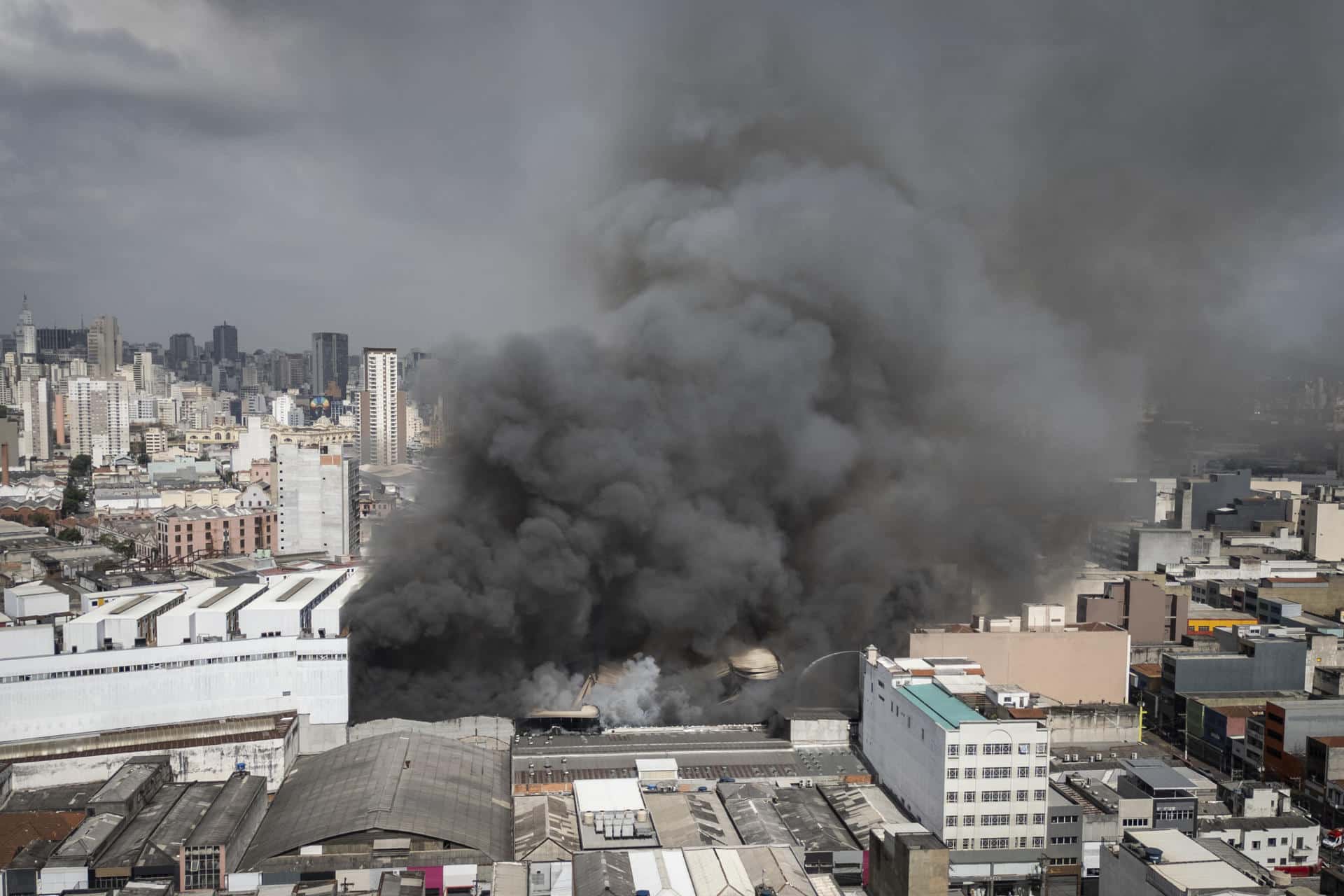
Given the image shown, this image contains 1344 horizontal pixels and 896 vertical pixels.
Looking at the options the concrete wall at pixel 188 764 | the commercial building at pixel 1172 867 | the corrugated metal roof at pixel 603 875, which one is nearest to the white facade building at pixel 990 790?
the commercial building at pixel 1172 867

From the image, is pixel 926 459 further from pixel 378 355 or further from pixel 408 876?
pixel 378 355

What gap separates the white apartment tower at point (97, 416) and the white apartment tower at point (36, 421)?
1.44 meters

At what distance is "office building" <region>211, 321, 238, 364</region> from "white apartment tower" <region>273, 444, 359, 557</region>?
103 metres

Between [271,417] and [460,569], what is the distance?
211ft

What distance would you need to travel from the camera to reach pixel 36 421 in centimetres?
7144

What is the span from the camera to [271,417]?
80562mm

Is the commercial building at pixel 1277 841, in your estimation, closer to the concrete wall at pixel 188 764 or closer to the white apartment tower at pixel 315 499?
the concrete wall at pixel 188 764

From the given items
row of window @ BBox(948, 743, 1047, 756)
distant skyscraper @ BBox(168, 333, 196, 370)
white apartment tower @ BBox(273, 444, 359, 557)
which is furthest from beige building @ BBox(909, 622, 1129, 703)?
distant skyscraper @ BBox(168, 333, 196, 370)

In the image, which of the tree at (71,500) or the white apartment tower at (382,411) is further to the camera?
the white apartment tower at (382,411)

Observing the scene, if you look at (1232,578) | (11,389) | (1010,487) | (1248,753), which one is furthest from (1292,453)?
(11,389)

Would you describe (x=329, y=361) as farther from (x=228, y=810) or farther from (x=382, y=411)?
(x=228, y=810)

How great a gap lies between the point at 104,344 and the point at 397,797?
100148 millimetres

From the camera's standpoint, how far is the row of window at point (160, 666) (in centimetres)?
1773

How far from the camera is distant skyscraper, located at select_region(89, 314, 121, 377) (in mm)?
102250
